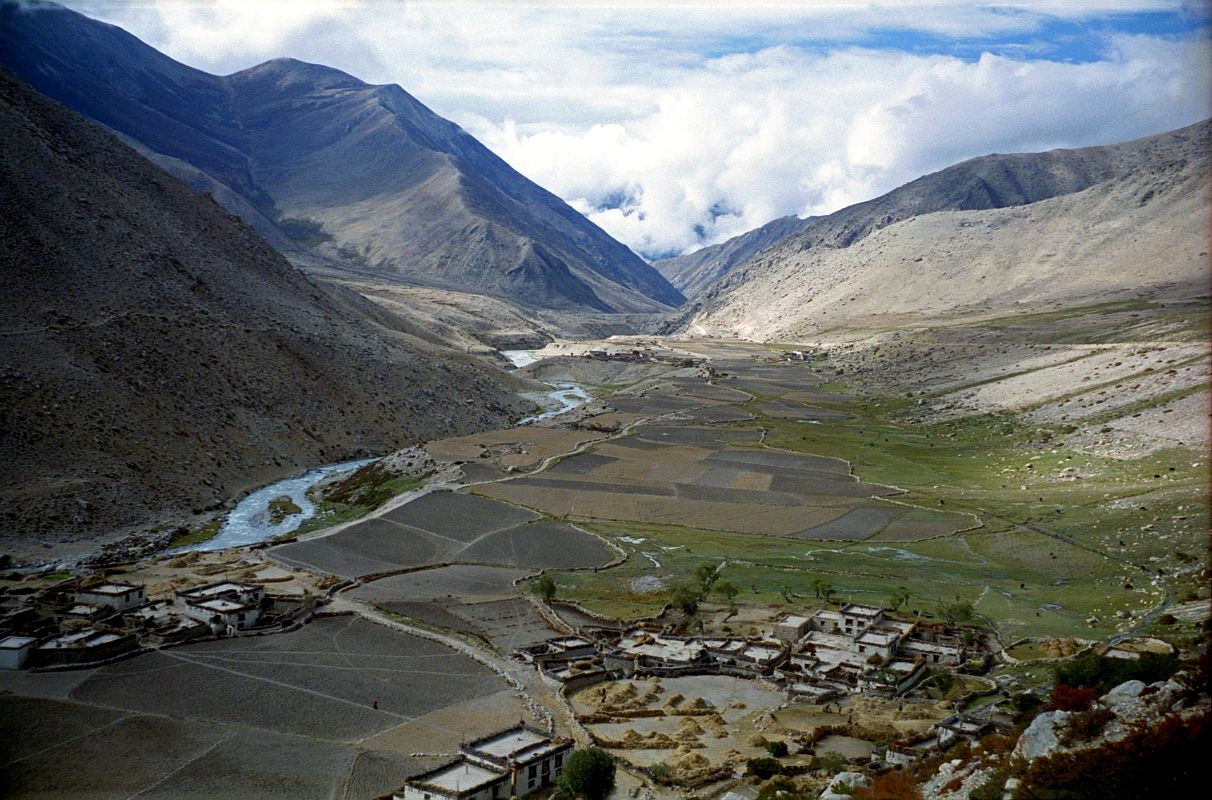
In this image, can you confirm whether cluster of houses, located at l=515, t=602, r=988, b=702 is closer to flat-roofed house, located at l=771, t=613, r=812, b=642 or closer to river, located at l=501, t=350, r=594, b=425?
flat-roofed house, located at l=771, t=613, r=812, b=642

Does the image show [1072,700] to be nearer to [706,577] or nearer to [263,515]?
[706,577]

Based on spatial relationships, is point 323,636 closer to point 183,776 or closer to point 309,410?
point 183,776

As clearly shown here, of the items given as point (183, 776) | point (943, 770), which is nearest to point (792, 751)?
point (943, 770)

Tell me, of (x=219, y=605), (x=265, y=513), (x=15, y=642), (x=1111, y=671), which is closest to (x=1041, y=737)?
(x=1111, y=671)

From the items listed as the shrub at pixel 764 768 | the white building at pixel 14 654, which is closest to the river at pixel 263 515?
the white building at pixel 14 654

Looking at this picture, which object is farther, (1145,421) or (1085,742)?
(1145,421)

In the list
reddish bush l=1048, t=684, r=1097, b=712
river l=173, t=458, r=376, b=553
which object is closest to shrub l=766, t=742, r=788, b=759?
reddish bush l=1048, t=684, r=1097, b=712

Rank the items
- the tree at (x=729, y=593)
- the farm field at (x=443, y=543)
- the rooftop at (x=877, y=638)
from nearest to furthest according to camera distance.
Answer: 1. the rooftop at (x=877, y=638)
2. the tree at (x=729, y=593)
3. the farm field at (x=443, y=543)

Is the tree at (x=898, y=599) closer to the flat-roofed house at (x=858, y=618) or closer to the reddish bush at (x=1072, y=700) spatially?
the flat-roofed house at (x=858, y=618)
